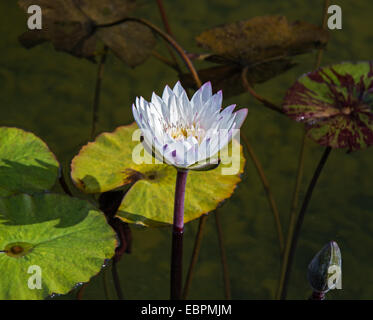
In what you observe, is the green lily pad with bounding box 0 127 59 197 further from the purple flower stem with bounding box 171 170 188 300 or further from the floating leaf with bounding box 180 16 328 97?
the floating leaf with bounding box 180 16 328 97

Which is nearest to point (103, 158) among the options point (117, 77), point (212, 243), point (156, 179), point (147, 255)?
point (156, 179)

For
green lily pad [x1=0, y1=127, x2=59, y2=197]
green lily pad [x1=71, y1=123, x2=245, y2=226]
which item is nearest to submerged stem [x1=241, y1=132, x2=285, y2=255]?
green lily pad [x1=71, y1=123, x2=245, y2=226]

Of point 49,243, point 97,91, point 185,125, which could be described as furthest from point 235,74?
point 49,243

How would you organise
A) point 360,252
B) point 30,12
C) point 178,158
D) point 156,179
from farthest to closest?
point 30,12 → point 360,252 → point 156,179 → point 178,158

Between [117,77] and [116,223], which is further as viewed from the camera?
[117,77]

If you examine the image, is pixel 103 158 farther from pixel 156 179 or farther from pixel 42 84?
pixel 42 84

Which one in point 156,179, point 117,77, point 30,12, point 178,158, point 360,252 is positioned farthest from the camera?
point 117,77

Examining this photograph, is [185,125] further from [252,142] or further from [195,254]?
[252,142]
